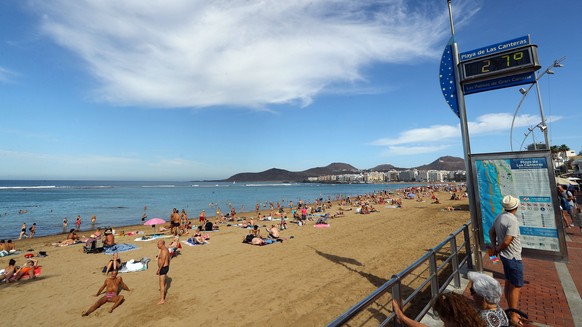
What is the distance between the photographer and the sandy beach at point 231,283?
612cm

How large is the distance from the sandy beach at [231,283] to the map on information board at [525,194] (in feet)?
10.9

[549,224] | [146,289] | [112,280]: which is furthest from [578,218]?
[112,280]

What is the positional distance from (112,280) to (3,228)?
25.7 m

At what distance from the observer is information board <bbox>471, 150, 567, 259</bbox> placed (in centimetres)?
439

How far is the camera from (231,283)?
317 inches

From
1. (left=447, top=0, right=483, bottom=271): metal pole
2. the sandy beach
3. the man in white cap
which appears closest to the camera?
the man in white cap

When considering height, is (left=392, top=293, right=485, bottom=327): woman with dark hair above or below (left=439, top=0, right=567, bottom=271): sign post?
below

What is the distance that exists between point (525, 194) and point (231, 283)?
23.5 ft

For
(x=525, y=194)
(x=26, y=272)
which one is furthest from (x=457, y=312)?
(x=26, y=272)

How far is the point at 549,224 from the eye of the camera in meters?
4.41

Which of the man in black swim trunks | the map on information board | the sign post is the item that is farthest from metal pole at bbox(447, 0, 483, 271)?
the man in black swim trunks

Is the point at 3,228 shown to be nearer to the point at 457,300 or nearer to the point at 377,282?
the point at 377,282

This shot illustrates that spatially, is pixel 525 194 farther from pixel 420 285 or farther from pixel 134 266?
pixel 134 266

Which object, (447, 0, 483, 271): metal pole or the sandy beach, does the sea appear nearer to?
the sandy beach
